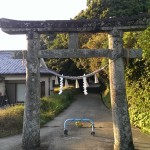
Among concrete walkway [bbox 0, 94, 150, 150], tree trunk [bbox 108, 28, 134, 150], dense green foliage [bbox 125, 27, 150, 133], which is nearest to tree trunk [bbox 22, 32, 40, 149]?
concrete walkway [bbox 0, 94, 150, 150]

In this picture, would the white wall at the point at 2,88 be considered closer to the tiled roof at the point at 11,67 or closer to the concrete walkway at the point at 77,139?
the tiled roof at the point at 11,67

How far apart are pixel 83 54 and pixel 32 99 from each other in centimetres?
251

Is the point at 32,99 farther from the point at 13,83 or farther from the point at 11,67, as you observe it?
the point at 11,67

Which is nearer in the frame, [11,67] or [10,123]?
[10,123]

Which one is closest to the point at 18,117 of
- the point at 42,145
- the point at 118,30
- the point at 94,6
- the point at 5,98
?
the point at 42,145

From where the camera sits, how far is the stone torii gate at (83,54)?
33.6ft

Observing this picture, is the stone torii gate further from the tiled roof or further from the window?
the window

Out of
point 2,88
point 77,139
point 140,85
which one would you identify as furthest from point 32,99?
point 2,88

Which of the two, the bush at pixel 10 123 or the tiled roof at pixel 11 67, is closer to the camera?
the bush at pixel 10 123

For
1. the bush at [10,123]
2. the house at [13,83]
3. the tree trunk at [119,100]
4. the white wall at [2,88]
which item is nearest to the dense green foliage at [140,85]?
the tree trunk at [119,100]

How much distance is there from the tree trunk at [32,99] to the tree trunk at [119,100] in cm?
282

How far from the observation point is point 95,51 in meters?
10.5

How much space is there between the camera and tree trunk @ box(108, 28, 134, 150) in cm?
1016

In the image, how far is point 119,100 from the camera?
10.2 meters
